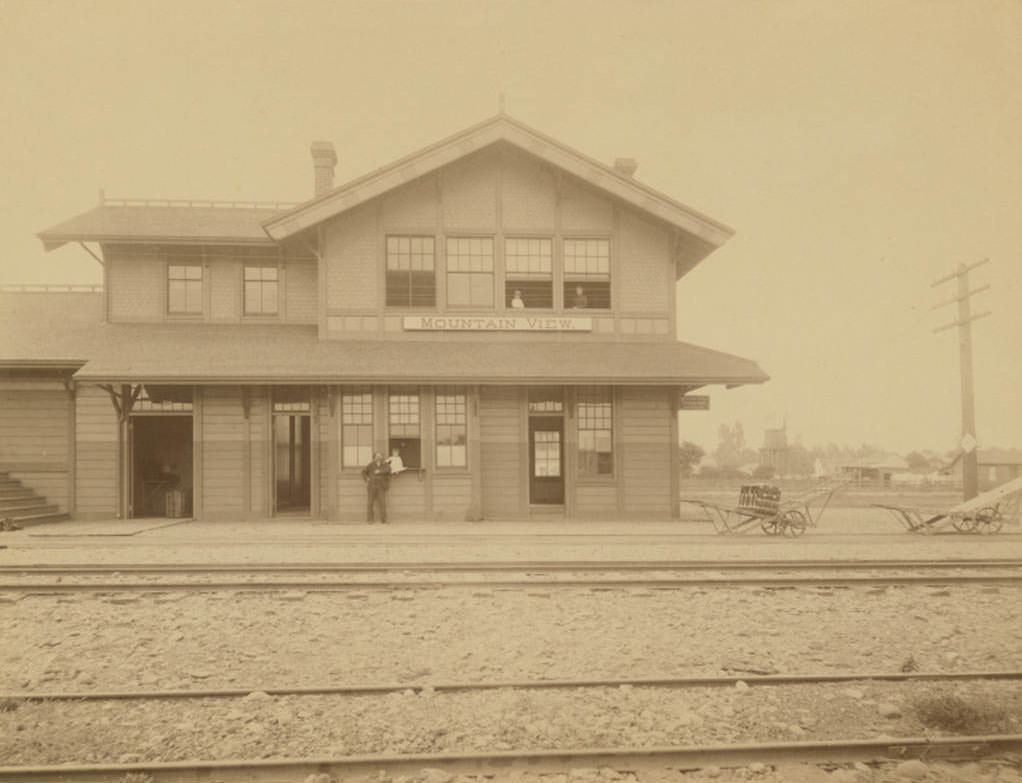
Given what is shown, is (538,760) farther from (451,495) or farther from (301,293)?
(301,293)

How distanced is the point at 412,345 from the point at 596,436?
5.05 m

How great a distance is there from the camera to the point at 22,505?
→ 56.5ft

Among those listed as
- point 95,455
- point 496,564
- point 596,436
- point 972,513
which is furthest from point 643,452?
point 95,455

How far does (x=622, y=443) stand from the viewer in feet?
59.6

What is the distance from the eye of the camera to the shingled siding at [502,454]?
18.0 m

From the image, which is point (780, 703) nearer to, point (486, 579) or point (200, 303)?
point (486, 579)

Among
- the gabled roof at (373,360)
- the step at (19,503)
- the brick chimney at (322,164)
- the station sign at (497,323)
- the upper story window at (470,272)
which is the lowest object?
the step at (19,503)

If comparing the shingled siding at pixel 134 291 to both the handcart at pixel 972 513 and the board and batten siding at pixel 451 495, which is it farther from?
the handcart at pixel 972 513

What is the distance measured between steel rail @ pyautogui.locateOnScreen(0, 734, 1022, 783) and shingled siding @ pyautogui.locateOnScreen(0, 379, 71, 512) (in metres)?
15.7

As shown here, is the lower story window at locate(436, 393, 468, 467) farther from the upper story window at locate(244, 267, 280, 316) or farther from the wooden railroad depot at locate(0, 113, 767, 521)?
the upper story window at locate(244, 267, 280, 316)

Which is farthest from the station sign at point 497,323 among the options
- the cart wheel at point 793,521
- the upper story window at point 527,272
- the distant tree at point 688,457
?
the distant tree at point 688,457

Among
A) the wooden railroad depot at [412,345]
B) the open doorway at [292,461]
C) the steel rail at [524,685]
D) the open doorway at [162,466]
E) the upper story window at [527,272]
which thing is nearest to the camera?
the steel rail at [524,685]

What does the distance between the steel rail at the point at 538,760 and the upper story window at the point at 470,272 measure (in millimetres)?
14492

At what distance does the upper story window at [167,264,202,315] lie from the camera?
63.1ft
